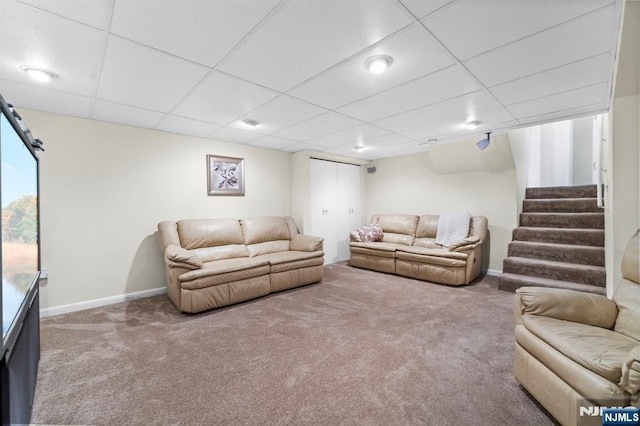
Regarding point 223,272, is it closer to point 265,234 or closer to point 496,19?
point 265,234

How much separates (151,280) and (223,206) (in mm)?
1428

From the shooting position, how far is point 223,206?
428 cm

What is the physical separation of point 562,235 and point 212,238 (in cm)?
506

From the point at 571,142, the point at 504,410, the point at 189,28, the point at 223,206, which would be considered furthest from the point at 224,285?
the point at 571,142

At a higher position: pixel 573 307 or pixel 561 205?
pixel 561 205

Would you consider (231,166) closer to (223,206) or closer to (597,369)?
(223,206)

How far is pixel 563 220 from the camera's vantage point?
13.3 feet

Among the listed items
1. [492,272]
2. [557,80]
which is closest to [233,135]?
[557,80]

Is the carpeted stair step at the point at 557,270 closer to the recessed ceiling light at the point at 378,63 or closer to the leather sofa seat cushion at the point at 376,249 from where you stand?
the leather sofa seat cushion at the point at 376,249

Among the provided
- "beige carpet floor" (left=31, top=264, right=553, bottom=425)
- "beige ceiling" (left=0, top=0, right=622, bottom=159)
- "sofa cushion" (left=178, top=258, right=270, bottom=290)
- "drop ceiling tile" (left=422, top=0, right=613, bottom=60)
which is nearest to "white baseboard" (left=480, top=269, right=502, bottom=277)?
"beige carpet floor" (left=31, top=264, right=553, bottom=425)

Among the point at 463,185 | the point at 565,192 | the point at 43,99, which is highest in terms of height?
the point at 43,99

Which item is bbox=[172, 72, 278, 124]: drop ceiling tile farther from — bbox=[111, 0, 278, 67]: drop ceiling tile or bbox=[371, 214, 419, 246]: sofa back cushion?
bbox=[371, 214, 419, 246]: sofa back cushion

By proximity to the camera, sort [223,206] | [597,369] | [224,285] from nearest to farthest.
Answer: [597,369]
[224,285]
[223,206]

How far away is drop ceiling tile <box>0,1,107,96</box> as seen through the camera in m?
1.46
